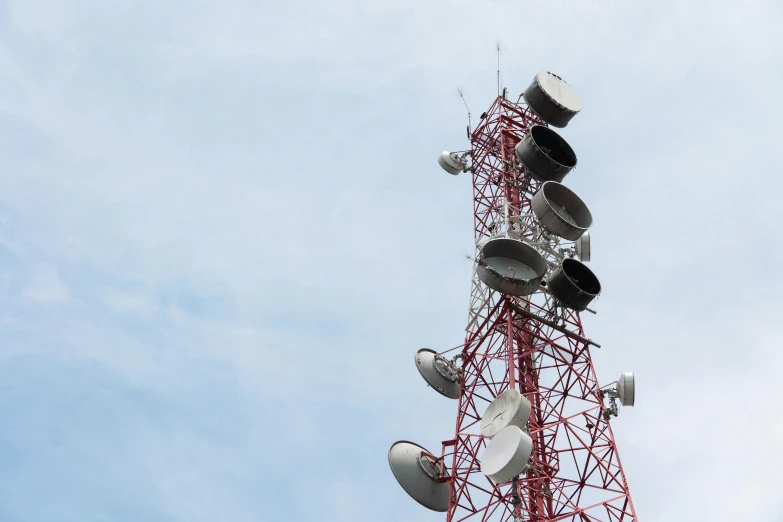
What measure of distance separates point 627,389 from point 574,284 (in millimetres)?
4438

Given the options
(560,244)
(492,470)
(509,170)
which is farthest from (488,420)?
(509,170)

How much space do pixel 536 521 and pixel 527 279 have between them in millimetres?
9048

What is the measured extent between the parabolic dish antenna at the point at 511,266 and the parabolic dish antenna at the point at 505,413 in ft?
14.2

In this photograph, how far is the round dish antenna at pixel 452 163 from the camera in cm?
4275

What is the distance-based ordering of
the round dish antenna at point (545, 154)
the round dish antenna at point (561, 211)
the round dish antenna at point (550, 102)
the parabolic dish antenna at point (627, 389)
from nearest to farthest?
the parabolic dish antenna at point (627, 389)
the round dish antenna at point (561, 211)
the round dish antenna at point (545, 154)
the round dish antenna at point (550, 102)

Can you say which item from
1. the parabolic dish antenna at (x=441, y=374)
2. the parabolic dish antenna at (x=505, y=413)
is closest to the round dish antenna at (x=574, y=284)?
the parabolic dish antenna at (x=505, y=413)

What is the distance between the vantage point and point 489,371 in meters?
→ 33.5

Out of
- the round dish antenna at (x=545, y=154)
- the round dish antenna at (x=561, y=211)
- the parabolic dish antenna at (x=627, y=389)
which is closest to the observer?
the parabolic dish antenna at (x=627, y=389)

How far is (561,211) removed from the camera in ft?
116

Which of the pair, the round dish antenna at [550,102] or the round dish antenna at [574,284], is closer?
the round dish antenna at [574,284]

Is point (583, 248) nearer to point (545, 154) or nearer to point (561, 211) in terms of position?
point (561, 211)

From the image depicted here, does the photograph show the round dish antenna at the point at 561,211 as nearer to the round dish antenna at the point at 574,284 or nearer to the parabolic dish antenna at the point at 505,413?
the round dish antenna at the point at 574,284

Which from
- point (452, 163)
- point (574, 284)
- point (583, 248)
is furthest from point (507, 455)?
point (452, 163)

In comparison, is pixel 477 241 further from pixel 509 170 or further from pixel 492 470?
pixel 492 470
